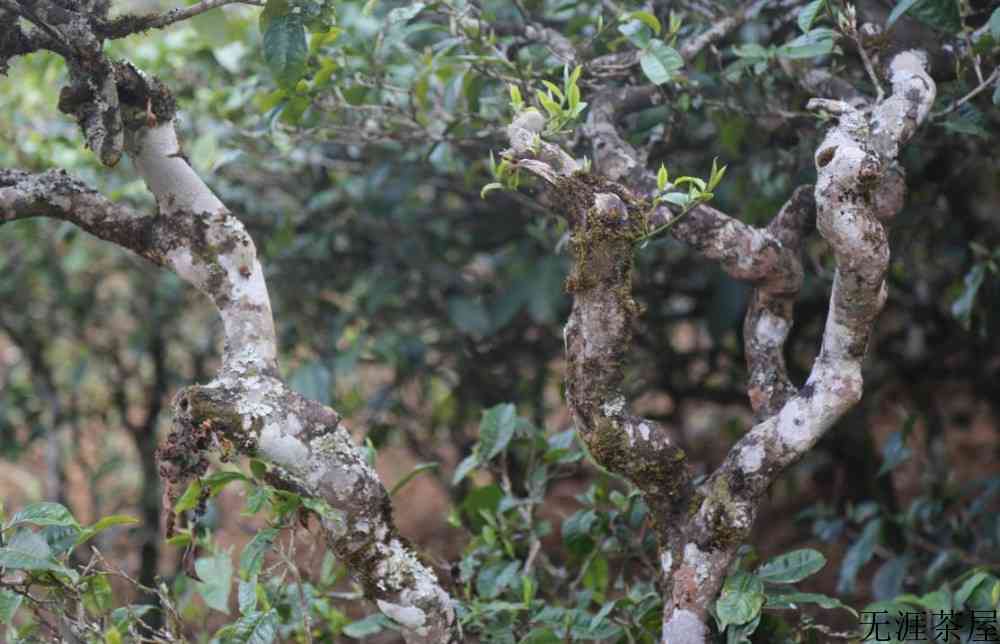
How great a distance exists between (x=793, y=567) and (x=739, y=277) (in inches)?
15.5

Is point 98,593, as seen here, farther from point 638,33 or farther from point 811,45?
point 811,45

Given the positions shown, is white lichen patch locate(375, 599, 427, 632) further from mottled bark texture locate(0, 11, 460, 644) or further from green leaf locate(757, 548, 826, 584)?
green leaf locate(757, 548, 826, 584)

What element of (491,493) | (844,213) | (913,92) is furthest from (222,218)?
(913,92)

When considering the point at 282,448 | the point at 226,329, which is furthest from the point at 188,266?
the point at 282,448

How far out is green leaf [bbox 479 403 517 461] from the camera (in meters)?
1.71

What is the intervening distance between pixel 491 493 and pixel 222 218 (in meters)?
0.64

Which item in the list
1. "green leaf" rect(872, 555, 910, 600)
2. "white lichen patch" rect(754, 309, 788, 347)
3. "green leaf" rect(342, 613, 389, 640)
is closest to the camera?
"white lichen patch" rect(754, 309, 788, 347)

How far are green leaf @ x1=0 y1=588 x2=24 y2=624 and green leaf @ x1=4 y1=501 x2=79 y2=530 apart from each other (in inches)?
3.2

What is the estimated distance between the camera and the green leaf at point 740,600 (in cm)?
131

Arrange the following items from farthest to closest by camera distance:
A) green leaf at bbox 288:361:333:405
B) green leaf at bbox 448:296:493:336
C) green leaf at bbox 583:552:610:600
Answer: green leaf at bbox 448:296:493:336 → green leaf at bbox 288:361:333:405 → green leaf at bbox 583:552:610:600

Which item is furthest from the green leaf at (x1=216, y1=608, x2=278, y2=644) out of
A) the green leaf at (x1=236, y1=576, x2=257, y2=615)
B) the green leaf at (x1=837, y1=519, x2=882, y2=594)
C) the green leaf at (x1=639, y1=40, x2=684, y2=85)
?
the green leaf at (x1=837, y1=519, x2=882, y2=594)

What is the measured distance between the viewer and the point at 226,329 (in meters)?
1.41

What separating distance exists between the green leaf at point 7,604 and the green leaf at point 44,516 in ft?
0.27

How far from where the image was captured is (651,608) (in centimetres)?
150
